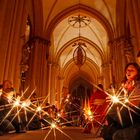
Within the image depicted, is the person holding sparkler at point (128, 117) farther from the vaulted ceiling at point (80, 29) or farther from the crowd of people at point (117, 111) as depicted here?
the vaulted ceiling at point (80, 29)

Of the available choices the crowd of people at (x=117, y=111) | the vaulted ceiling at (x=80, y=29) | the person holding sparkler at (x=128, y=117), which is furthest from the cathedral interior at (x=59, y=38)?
the person holding sparkler at (x=128, y=117)

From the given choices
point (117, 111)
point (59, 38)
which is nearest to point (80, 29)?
point (59, 38)

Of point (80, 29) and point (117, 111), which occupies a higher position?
point (80, 29)

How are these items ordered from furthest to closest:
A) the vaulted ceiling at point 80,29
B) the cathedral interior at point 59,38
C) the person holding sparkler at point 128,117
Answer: the vaulted ceiling at point 80,29
the cathedral interior at point 59,38
the person holding sparkler at point 128,117

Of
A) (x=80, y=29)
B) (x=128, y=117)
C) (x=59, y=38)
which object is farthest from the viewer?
(x=80, y=29)

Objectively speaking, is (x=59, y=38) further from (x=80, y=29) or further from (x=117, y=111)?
(x=117, y=111)

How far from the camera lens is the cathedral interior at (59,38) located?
650cm

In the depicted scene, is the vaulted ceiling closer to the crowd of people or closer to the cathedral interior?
the cathedral interior

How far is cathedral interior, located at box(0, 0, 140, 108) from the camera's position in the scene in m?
6.50

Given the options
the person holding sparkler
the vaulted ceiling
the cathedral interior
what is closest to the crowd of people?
the person holding sparkler

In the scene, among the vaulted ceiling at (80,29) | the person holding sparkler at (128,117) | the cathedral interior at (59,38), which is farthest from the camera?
the vaulted ceiling at (80,29)

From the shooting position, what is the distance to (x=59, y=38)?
1559 centimetres

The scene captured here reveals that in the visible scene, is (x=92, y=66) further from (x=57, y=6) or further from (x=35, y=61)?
(x=35, y=61)

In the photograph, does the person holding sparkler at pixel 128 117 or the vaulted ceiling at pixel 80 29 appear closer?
the person holding sparkler at pixel 128 117
